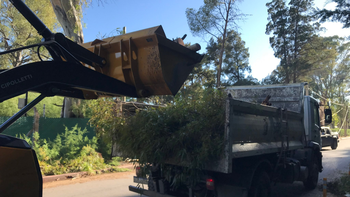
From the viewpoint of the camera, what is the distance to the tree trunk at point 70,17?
1097 cm

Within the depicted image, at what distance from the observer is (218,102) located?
3975mm

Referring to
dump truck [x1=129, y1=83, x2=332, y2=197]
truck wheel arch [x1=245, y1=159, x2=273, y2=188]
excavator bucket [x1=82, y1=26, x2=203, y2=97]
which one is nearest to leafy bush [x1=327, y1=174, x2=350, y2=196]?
dump truck [x1=129, y1=83, x2=332, y2=197]

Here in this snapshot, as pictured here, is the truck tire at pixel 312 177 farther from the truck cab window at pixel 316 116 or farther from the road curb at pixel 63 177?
the road curb at pixel 63 177

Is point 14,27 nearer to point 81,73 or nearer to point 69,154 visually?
point 69,154

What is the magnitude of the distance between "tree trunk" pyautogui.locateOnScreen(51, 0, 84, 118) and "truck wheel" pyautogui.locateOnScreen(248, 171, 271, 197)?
975 cm

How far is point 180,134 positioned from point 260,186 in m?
1.80

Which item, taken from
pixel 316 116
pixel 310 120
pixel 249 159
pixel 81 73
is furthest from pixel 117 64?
pixel 316 116

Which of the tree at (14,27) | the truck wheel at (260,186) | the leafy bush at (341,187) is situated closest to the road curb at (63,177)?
the truck wheel at (260,186)

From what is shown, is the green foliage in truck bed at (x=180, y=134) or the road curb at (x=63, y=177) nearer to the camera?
the green foliage in truck bed at (x=180, y=134)

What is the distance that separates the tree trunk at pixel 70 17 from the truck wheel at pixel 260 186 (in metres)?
9.75

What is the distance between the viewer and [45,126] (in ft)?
33.3

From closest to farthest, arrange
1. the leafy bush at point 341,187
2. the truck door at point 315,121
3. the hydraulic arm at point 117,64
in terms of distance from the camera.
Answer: the hydraulic arm at point 117,64 → the leafy bush at point 341,187 → the truck door at point 315,121

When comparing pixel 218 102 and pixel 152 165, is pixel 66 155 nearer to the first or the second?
pixel 152 165

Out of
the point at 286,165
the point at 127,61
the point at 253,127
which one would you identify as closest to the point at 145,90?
the point at 127,61
